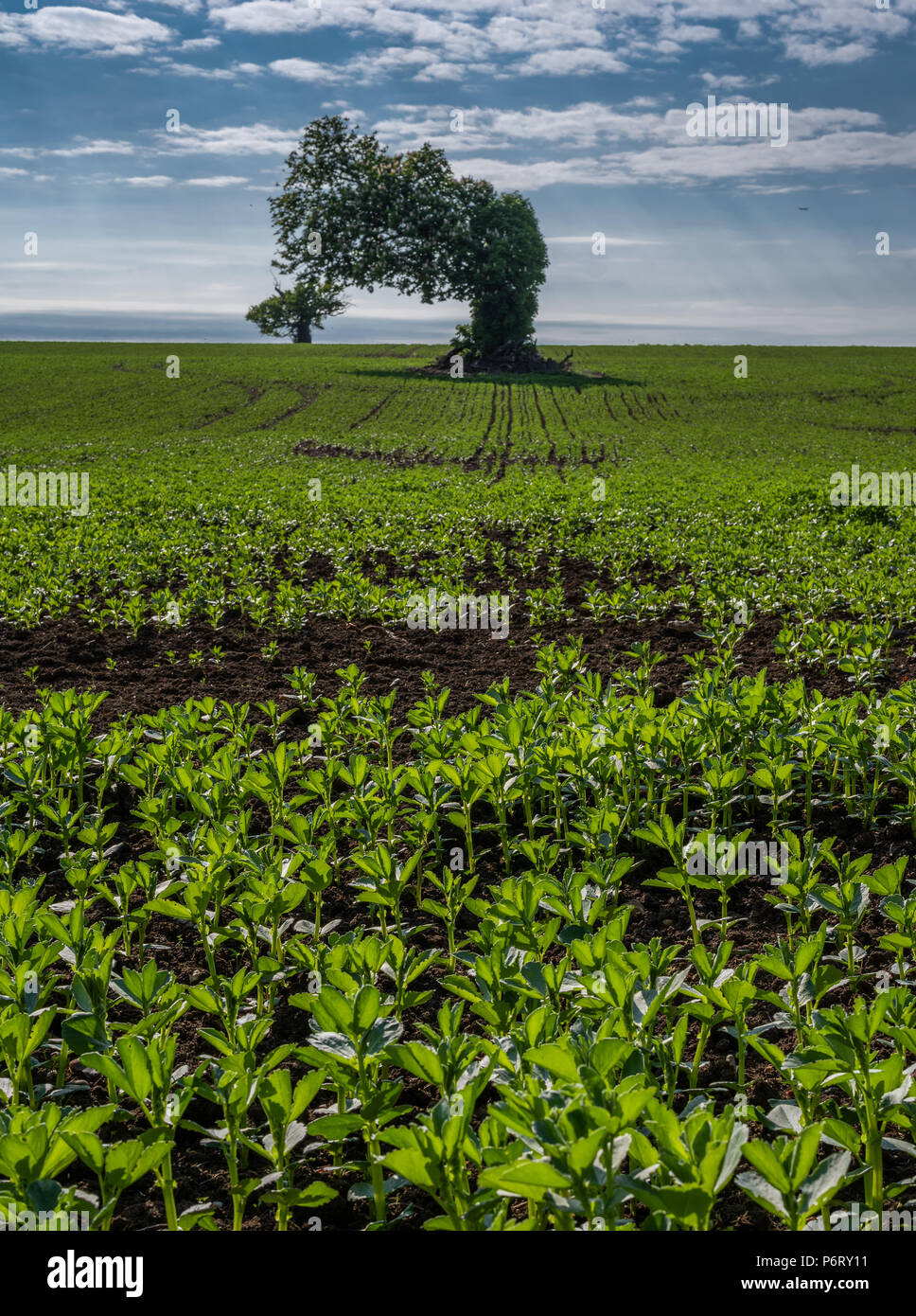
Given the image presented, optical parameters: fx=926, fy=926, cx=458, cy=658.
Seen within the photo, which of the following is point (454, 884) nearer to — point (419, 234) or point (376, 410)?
point (376, 410)

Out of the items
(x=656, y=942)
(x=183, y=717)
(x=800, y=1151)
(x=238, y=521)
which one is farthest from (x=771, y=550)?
(x=800, y=1151)

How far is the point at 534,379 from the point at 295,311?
114 feet

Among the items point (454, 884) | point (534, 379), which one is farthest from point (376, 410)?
point (454, 884)

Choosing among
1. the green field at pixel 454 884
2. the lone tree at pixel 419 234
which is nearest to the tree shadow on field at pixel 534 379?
the lone tree at pixel 419 234

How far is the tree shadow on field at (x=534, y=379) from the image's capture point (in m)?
53.1

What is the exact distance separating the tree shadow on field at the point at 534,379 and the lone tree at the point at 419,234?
3.58 metres

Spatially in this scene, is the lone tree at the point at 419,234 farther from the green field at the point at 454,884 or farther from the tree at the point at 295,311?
the green field at the point at 454,884

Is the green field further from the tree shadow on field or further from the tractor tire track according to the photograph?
the tree shadow on field

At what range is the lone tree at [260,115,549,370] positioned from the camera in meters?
60.1

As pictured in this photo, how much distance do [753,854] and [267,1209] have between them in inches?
118

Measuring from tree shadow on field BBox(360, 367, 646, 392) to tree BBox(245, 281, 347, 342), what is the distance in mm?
23768

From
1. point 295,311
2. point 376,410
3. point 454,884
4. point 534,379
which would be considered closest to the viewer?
point 454,884

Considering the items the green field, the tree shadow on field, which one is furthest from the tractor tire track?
the green field

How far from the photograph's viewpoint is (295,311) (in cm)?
8069
